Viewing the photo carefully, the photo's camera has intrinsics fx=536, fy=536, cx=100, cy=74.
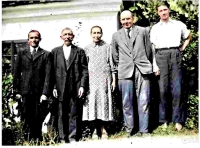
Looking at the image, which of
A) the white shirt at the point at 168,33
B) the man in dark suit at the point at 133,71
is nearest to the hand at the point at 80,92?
the man in dark suit at the point at 133,71

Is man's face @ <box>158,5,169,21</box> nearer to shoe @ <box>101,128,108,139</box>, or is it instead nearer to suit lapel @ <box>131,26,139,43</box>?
suit lapel @ <box>131,26,139,43</box>

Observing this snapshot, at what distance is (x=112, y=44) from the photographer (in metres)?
6.99

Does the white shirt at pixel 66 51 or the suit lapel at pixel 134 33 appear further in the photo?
the white shirt at pixel 66 51

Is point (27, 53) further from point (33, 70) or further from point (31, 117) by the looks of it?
point (31, 117)

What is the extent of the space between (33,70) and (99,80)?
0.92 meters

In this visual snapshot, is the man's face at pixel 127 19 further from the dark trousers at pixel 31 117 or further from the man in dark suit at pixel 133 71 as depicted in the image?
the dark trousers at pixel 31 117

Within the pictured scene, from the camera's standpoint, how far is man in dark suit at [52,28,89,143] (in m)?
7.00

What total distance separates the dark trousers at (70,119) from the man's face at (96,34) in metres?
0.82

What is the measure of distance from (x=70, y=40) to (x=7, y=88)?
111 cm

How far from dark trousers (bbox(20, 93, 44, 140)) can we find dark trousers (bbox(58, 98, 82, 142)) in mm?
331

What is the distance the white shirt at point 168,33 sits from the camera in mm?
6910

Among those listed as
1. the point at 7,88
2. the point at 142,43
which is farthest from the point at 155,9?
the point at 7,88

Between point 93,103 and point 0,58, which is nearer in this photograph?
point 93,103

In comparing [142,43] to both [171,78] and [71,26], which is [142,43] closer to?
[171,78]
